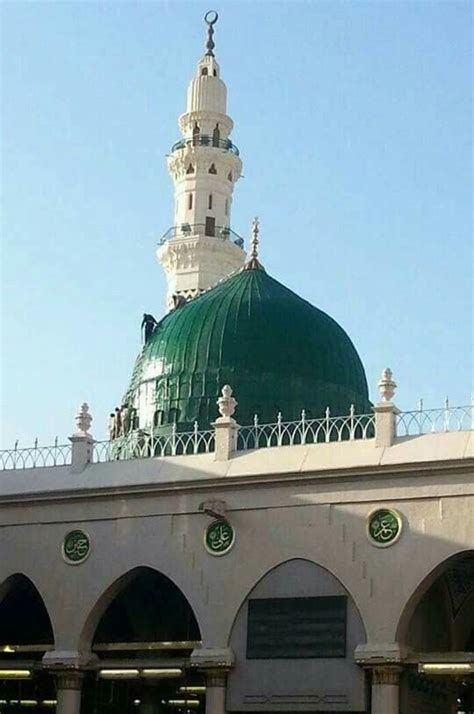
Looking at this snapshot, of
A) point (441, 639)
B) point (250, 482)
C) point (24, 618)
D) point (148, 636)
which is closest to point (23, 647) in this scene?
point (24, 618)

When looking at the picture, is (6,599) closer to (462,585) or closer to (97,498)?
(97,498)

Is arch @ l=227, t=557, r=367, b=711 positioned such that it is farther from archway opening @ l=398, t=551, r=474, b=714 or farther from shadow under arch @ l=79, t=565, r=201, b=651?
shadow under arch @ l=79, t=565, r=201, b=651

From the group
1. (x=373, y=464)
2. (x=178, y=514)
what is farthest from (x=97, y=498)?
(x=373, y=464)

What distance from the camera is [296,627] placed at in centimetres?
2298

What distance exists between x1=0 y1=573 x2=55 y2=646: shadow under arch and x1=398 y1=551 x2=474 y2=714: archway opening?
784cm

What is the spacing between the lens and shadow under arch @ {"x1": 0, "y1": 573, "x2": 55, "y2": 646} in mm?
27703

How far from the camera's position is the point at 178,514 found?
24.7 metres

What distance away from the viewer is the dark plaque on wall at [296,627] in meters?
22.6

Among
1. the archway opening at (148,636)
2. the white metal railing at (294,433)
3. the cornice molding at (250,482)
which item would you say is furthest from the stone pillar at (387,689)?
the archway opening at (148,636)

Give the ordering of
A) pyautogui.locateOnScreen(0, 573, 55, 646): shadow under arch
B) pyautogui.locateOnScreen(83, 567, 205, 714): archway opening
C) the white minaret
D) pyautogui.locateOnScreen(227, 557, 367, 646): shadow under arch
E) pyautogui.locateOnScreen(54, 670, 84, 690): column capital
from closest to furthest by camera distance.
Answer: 1. pyautogui.locateOnScreen(227, 557, 367, 646): shadow under arch
2. pyautogui.locateOnScreen(54, 670, 84, 690): column capital
3. pyautogui.locateOnScreen(83, 567, 205, 714): archway opening
4. pyautogui.locateOnScreen(0, 573, 55, 646): shadow under arch
5. the white minaret

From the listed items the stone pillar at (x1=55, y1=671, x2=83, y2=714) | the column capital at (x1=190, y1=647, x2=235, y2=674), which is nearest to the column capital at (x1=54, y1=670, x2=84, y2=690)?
the stone pillar at (x1=55, y1=671, x2=83, y2=714)

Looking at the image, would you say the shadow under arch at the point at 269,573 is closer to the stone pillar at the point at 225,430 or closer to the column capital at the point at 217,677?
the column capital at the point at 217,677

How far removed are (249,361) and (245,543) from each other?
6.80m

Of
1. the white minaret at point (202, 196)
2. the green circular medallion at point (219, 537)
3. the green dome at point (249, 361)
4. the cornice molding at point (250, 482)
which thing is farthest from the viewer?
the white minaret at point (202, 196)
